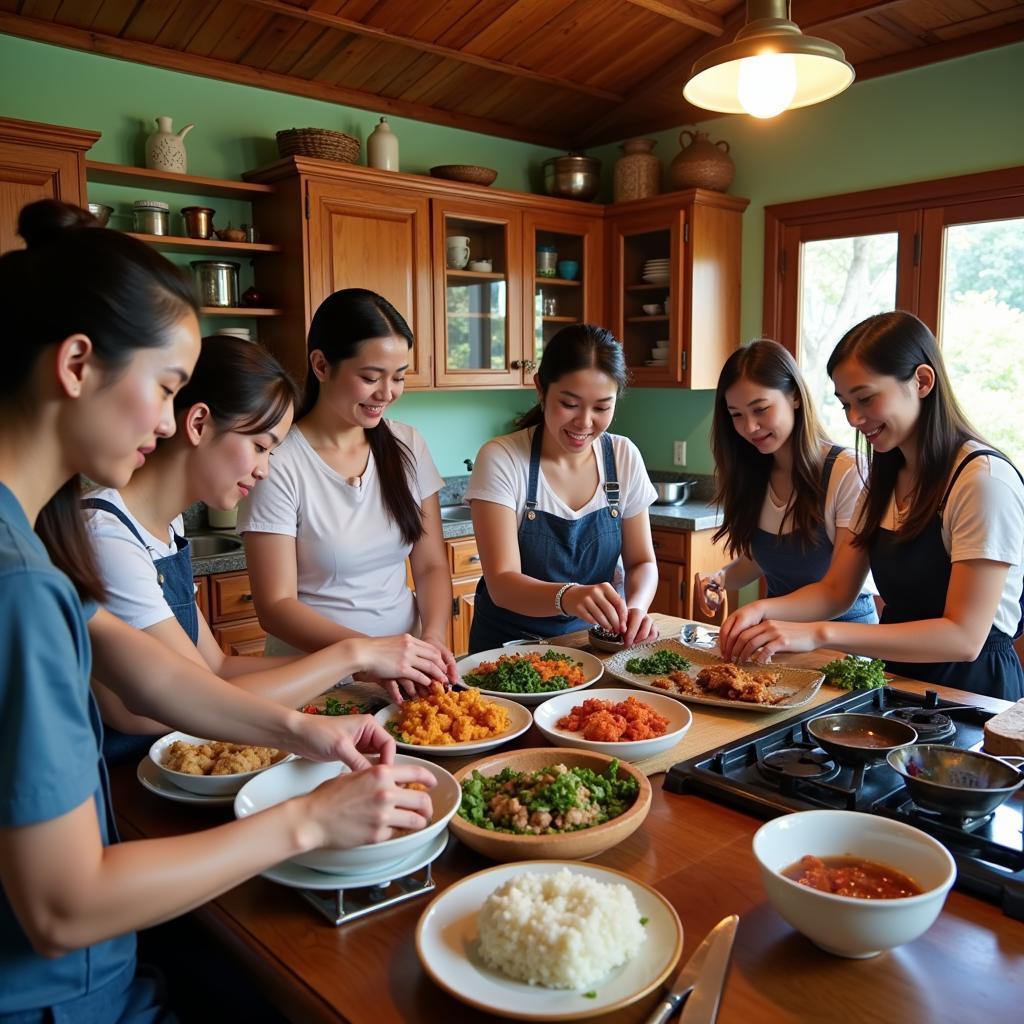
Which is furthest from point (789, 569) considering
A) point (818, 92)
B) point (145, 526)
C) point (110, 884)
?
point (110, 884)

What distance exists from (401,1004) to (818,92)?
1984mm

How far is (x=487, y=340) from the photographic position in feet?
14.5

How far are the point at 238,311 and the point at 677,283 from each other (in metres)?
2.04

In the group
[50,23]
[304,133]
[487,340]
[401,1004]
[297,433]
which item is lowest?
[401,1004]

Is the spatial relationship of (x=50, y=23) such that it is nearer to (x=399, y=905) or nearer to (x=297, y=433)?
(x=297, y=433)

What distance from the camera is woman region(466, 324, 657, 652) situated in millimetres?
2375

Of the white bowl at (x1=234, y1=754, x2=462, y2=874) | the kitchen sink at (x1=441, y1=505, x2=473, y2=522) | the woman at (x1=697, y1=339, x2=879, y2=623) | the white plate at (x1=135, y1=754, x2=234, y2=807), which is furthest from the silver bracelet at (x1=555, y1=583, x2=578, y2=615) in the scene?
the kitchen sink at (x1=441, y1=505, x2=473, y2=522)

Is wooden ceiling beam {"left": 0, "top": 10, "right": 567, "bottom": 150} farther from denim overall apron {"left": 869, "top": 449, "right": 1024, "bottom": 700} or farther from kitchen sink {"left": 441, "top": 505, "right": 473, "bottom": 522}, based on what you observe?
denim overall apron {"left": 869, "top": 449, "right": 1024, "bottom": 700}

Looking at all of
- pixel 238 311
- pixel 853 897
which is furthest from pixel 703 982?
pixel 238 311

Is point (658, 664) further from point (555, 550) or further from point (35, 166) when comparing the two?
point (35, 166)

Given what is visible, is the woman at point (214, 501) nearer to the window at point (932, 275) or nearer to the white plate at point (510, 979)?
the white plate at point (510, 979)

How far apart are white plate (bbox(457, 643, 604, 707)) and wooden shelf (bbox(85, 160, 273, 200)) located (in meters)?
2.41

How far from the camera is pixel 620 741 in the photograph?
4.97 ft

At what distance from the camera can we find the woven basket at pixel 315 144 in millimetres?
3678
